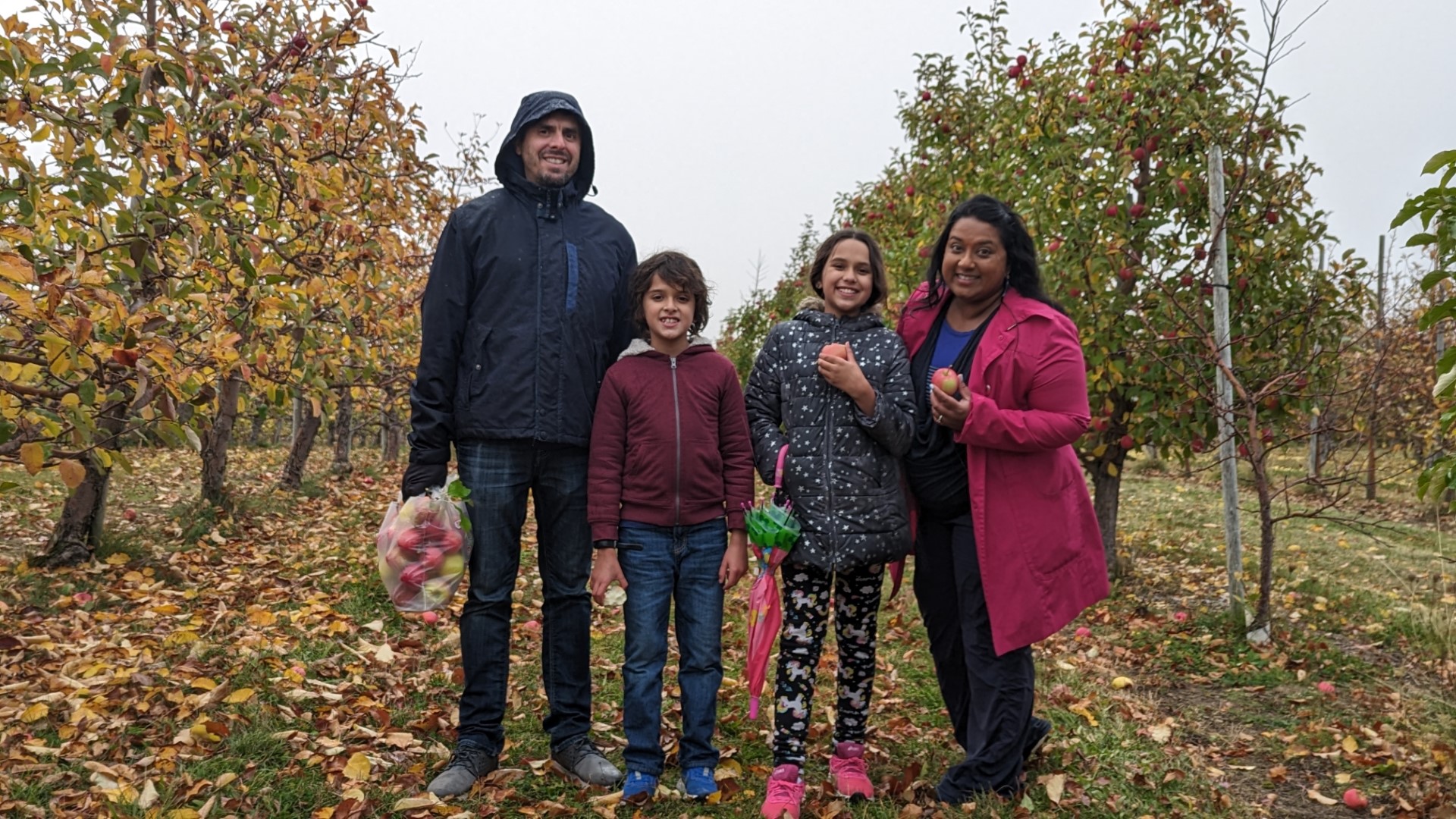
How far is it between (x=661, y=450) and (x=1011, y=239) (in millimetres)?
1317

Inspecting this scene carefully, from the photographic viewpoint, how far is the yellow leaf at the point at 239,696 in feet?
11.6

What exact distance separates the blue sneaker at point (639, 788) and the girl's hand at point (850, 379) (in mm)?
1378

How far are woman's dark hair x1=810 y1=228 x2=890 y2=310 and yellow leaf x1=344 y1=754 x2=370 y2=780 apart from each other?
2173 mm

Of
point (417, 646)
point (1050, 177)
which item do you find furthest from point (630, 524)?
point (1050, 177)

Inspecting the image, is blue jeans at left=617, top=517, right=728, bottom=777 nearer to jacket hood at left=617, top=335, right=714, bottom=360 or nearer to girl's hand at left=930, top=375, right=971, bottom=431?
jacket hood at left=617, top=335, right=714, bottom=360

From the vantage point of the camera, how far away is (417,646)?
15.1 ft

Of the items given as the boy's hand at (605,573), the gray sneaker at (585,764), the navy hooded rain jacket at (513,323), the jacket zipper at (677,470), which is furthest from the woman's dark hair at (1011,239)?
the gray sneaker at (585,764)

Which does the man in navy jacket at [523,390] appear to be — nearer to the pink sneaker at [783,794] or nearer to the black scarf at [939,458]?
the pink sneaker at [783,794]

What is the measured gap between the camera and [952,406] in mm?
2830

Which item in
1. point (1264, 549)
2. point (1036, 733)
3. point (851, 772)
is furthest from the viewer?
point (1264, 549)

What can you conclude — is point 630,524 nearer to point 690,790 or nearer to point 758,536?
point 758,536

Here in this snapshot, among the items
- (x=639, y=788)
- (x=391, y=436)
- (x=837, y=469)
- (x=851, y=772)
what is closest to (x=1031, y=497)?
(x=837, y=469)

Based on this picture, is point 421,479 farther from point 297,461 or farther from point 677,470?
point 297,461

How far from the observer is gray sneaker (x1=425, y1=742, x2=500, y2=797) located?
2.98 metres
